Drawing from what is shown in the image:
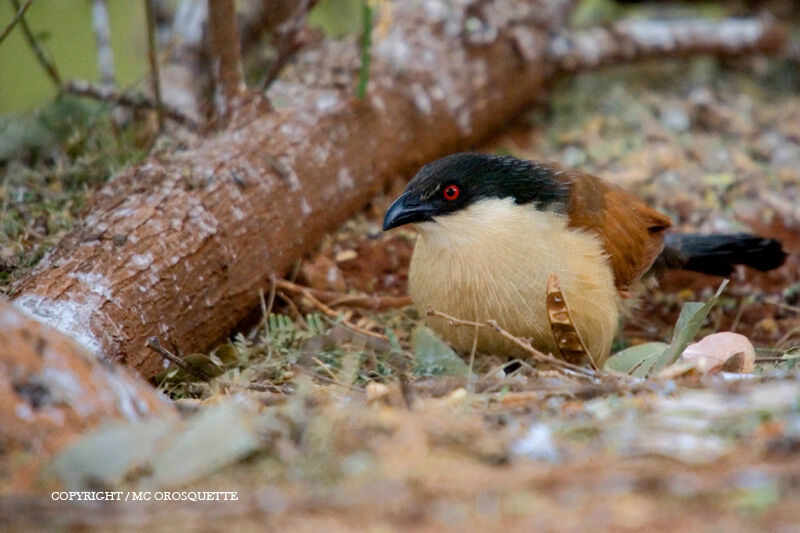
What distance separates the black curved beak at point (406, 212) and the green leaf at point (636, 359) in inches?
37.1

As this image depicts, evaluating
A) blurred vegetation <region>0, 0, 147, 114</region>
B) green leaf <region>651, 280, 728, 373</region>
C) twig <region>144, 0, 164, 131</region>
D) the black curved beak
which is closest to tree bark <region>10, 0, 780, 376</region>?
twig <region>144, 0, 164, 131</region>

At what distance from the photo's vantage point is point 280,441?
201 cm

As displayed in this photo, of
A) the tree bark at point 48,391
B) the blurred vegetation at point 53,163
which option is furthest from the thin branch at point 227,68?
the tree bark at point 48,391

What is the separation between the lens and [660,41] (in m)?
6.14

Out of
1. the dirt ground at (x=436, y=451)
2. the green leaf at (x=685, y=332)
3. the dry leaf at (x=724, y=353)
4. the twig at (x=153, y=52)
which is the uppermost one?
the twig at (x=153, y=52)

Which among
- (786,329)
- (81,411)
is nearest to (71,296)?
(81,411)

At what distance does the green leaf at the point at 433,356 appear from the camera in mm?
3172

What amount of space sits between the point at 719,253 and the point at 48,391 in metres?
3.26

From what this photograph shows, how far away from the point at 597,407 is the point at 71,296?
6.00 ft

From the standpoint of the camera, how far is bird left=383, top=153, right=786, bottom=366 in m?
3.36

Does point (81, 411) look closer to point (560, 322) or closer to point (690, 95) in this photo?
point (560, 322)

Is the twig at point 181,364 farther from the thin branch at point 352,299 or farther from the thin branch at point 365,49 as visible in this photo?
the thin branch at point 365,49

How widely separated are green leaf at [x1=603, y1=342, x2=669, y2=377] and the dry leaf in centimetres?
17

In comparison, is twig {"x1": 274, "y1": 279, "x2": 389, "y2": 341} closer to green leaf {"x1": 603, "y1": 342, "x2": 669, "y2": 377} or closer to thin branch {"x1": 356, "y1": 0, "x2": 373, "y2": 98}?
green leaf {"x1": 603, "y1": 342, "x2": 669, "y2": 377}
